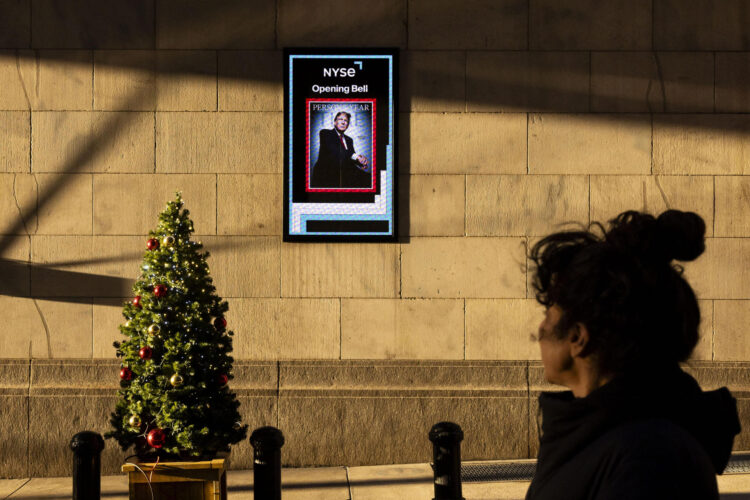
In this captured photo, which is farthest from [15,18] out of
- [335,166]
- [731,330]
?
[731,330]

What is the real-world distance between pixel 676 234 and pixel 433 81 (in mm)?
5943

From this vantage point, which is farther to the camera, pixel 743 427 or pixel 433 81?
pixel 433 81

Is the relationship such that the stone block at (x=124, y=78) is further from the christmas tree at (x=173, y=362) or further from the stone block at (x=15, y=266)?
the christmas tree at (x=173, y=362)

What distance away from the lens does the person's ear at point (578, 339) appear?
176cm

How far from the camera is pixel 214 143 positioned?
7512mm

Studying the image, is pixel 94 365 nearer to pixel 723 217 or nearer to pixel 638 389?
pixel 723 217

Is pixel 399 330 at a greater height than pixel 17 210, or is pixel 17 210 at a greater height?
pixel 17 210

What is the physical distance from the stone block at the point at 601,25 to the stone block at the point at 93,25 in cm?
342

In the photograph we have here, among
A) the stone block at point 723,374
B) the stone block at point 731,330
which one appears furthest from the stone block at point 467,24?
the stone block at point 723,374

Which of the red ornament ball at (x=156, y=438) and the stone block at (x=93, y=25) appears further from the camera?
the stone block at (x=93, y=25)

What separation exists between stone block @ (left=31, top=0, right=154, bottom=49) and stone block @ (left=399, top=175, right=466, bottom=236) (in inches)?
104

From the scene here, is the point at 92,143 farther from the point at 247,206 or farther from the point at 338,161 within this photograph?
the point at 338,161

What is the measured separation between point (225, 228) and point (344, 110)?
148cm

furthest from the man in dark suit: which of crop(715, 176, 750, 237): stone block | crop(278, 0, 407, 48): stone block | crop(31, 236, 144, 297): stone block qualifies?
crop(715, 176, 750, 237): stone block
